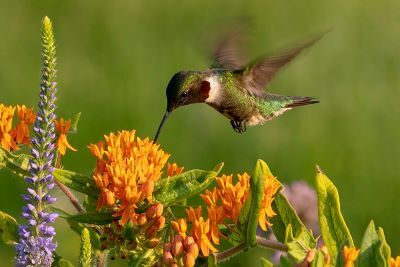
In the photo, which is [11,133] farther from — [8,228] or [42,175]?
[42,175]

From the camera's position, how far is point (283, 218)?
7.93 ft

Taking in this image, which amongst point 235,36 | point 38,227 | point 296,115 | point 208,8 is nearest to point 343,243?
point 38,227

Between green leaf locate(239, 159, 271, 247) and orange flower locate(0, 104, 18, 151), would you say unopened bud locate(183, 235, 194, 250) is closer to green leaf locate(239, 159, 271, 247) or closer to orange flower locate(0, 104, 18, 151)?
green leaf locate(239, 159, 271, 247)

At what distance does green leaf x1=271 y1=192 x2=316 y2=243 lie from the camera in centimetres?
236

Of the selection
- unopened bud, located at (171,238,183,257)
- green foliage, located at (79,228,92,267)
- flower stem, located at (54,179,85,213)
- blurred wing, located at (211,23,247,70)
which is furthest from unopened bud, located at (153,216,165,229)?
blurred wing, located at (211,23,247,70)

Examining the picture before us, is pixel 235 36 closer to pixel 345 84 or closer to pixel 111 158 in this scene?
pixel 111 158

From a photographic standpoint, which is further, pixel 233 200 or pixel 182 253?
pixel 233 200

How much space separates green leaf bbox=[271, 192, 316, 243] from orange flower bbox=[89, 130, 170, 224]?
1.05 feet

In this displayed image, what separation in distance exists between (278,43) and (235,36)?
147 inches

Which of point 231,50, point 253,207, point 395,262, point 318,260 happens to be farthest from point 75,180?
point 231,50

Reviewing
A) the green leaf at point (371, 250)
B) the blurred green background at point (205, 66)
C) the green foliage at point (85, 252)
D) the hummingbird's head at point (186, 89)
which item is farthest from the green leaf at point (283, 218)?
the blurred green background at point (205, 66)

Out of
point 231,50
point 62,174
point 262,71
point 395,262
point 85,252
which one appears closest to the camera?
point 85,252

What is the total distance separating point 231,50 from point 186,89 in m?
0.59

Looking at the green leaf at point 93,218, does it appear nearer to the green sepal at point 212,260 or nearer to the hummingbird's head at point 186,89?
the green sepal at point 212,260
